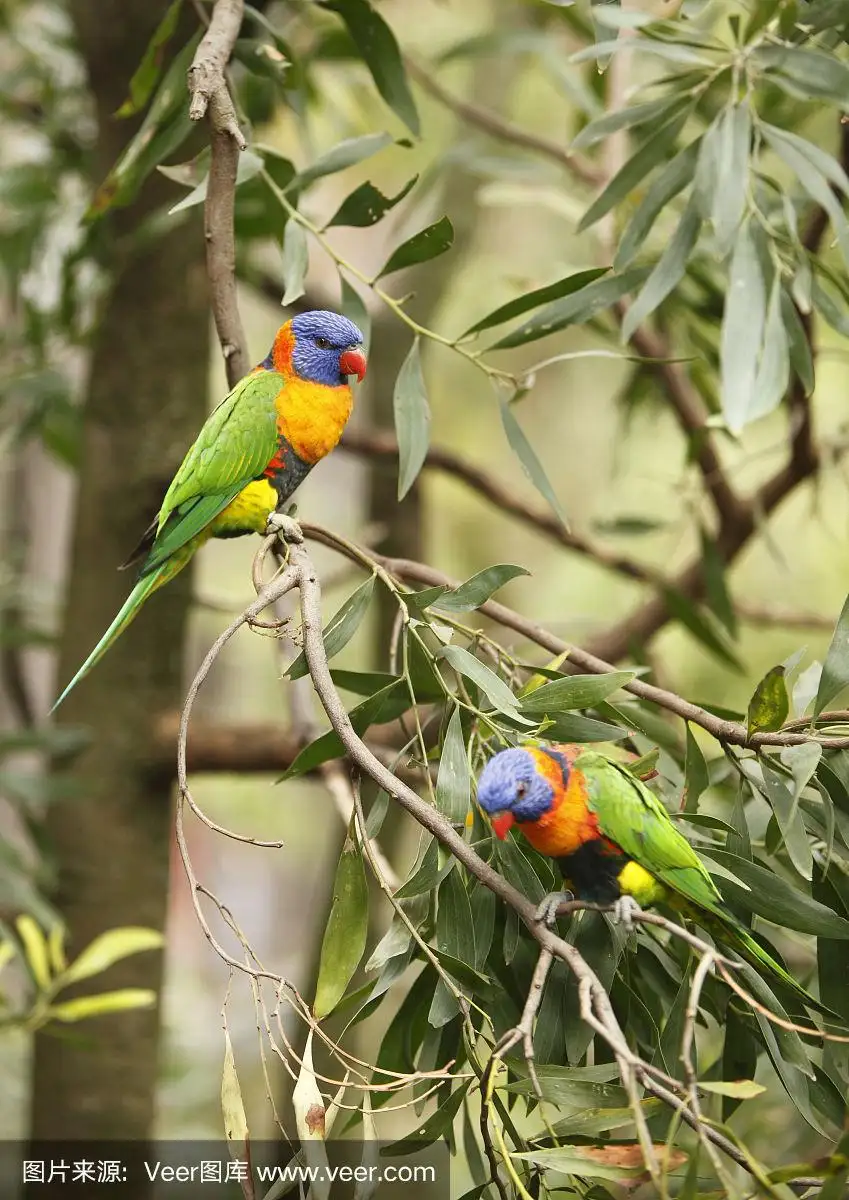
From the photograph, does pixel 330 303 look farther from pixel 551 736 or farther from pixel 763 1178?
pixel 763 1178

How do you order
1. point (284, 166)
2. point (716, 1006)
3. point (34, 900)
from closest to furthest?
point (716, 1006), point (284, 166), point (34, 900)

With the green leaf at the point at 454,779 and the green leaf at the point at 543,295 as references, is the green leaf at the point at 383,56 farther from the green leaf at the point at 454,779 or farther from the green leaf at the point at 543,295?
the green leaf at the point at 454,779

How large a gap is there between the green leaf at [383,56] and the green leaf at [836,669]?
989 mm

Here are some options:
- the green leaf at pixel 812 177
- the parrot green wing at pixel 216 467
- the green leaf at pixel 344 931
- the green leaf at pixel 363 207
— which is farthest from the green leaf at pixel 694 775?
the green leaf at pixel 363 207

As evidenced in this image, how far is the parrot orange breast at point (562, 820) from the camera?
112cm

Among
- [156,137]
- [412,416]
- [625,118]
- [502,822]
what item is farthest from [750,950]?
[156,137]

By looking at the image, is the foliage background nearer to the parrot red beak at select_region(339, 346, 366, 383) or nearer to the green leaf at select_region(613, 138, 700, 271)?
the green leaf at select_region(613, 138, 700, 271)

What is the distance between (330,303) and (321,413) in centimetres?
99

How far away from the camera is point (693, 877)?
113 cm

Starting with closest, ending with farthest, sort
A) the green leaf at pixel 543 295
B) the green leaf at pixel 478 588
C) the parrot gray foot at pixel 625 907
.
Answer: the parrot gray foot at pixel 625 907 → the green leaf at pixel 478 588 → the green leaf at pixel 543 295

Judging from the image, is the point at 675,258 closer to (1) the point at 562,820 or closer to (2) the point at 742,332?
(2) the point at 742,332

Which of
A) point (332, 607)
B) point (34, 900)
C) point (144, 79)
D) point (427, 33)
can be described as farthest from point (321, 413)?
point (332, 607)

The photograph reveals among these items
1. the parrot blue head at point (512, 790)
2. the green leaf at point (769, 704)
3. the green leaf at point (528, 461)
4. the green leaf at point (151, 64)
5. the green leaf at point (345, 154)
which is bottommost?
the parrot blue head at point (512, 790)

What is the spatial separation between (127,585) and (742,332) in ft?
4.79
